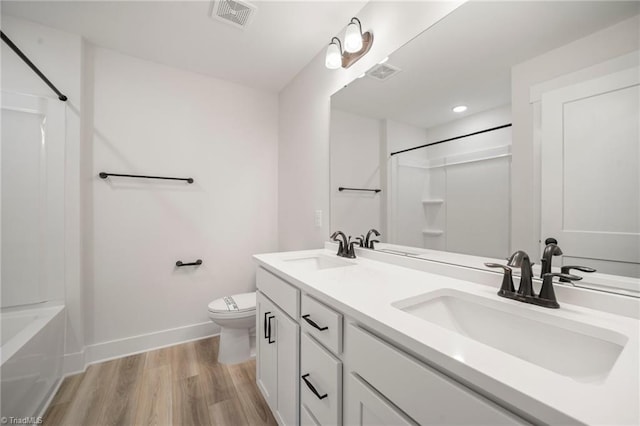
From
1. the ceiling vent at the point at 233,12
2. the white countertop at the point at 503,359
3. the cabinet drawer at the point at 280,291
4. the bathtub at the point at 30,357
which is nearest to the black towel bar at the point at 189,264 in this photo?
the bathtub at the point at 30,357

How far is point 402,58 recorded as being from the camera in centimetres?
136

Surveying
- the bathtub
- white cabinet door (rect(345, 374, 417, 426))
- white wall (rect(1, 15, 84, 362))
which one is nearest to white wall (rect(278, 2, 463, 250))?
white cabinet door (rect(345, 374, 417, 426))

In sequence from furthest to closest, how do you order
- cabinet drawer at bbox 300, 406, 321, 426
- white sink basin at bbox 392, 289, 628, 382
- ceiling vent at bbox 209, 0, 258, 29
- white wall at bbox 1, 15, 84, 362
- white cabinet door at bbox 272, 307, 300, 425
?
white wall at bbox 1, 15, 84, 362 < ceiling vent at bbox 209, 0, 258, 29 < white cabinet door at bbox 272, 307, 300, 425 < cabinet drawer at bbox 300, 406, 321, 426 < white sink basin at bbox 392, 289, 628, 382

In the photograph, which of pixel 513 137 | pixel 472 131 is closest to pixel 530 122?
pixel 513 137

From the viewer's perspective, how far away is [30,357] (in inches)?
52.4

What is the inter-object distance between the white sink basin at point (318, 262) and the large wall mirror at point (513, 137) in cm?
30

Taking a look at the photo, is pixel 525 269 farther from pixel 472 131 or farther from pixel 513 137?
pixel 472 131

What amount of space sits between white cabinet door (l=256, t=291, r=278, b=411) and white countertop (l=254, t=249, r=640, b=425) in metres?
0.48

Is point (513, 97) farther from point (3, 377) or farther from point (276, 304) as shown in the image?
point (3, 377)

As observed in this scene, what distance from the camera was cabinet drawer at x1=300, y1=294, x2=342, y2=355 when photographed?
827mm

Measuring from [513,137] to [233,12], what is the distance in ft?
5.59

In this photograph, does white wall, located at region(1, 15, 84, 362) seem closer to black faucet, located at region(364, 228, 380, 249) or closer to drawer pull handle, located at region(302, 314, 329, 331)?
drawer pull handle, located at region(302, 314, 329, 331)

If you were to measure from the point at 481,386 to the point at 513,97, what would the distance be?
0.98m

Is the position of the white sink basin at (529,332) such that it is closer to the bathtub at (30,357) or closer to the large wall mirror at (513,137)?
the large wall mirror at (513,137)
